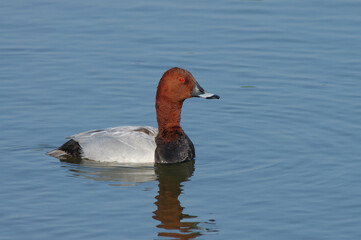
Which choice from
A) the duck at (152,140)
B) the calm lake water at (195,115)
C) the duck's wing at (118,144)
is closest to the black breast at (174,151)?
the duck at (152,140)

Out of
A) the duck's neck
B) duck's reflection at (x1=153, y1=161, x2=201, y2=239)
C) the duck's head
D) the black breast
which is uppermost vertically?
the duck's head

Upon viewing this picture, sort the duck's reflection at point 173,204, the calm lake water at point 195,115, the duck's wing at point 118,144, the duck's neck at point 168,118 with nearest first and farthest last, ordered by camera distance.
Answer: the duck's reflection at point 173,204 → the calm lake water at point 195,115 → the duck's wing at point 118,144 → the duck's neck at point 168,118

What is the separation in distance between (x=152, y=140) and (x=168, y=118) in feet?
1.50

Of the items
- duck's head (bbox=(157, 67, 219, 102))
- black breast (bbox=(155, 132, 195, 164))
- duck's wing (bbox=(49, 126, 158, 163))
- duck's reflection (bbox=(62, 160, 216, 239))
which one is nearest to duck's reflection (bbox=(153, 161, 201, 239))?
duck's reflection (bbox=(62, 160, 216, 239))

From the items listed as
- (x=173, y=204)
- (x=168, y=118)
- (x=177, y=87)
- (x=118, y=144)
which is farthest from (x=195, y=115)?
(x=173, y=204)

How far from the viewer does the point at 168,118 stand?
522 inches

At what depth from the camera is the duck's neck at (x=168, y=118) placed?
43.3ft

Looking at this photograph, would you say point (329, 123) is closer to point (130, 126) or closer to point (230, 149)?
point (230, 149)

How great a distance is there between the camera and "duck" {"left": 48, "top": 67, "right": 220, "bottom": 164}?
42.4 ft

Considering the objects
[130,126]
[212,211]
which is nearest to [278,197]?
[212,211]

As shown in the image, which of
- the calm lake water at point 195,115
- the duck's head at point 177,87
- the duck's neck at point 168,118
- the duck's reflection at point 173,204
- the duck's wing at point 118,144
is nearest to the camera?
Result: the duck's reflection at point 173,204

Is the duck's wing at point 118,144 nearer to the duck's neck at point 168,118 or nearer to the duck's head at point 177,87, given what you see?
the duck's neck at point 168,118

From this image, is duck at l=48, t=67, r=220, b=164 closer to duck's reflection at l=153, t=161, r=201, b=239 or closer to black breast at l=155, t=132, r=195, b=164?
black breast at l=155, t=132, r=195, b=164

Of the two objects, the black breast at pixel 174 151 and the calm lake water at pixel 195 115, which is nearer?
the calm lake water at pixel 195 115
